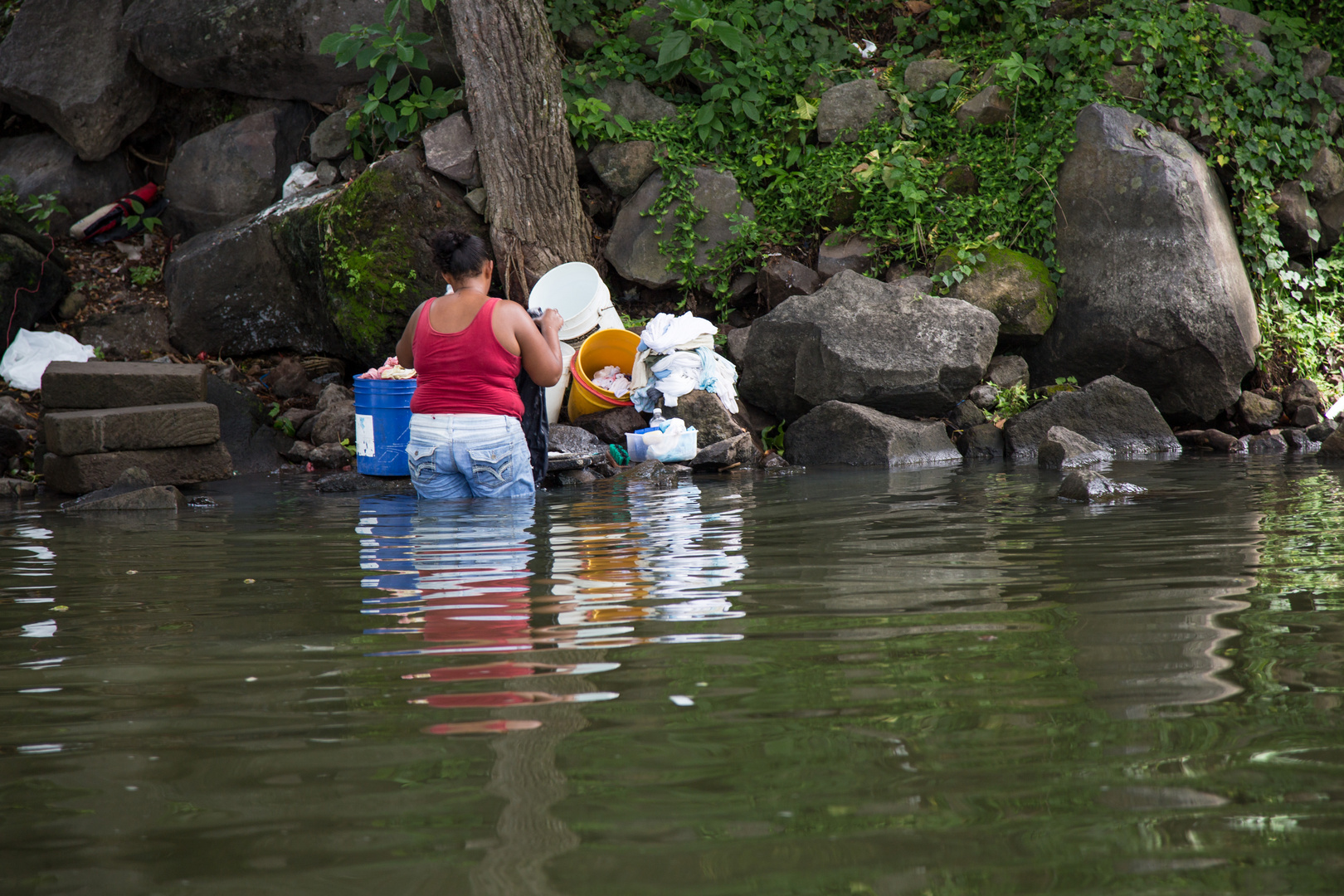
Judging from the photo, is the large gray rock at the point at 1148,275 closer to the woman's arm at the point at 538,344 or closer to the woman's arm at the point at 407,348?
the woman's arm at the point at 538,344

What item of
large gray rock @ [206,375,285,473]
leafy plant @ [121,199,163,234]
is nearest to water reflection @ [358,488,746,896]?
large gray rock @ [206,375,285,473]

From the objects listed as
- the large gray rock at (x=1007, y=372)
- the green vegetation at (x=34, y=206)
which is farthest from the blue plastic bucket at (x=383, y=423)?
the green vegetation at (x=34, y=206)

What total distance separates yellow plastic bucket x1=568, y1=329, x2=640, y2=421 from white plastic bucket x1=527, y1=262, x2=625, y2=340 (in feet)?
0.33

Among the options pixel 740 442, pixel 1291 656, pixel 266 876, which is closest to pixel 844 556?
pixel 1291 656

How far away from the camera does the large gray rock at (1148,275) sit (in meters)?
9.12

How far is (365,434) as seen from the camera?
24.7 feet

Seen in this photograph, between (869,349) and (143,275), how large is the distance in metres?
7.94

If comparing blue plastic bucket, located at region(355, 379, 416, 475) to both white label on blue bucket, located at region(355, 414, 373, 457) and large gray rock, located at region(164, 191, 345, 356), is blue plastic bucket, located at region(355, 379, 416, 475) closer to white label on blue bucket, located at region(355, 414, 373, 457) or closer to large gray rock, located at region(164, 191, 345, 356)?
white label on blue bucket, located at region(355, 414, 373, 457)

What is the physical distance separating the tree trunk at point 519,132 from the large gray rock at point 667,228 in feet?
2.07

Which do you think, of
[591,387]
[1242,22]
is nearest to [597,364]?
[591,387]

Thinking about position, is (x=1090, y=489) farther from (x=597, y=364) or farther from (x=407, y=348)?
(x=597, y=364)

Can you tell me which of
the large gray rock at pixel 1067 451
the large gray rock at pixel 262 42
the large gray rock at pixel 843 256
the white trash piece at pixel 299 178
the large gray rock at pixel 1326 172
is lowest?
the large gray rock at pixel 1067 451

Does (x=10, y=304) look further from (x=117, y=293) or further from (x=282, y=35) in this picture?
(x=282, y=35)

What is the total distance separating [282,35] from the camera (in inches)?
440
